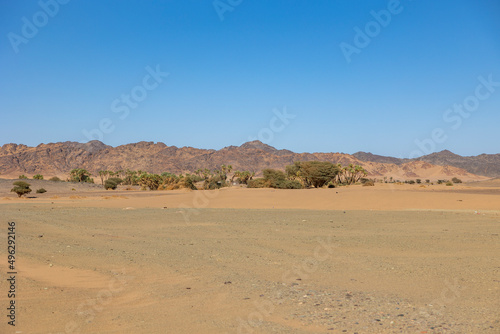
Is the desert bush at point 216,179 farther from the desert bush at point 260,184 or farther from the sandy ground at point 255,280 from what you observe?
the sandy ground at point 255,280

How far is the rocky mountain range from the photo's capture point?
6339 inches

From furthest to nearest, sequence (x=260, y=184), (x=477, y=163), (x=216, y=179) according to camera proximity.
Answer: (x=477, y=163), (x=216, y=179), (x=260, y=184)

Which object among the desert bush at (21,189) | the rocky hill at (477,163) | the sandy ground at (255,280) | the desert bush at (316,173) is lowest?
the sandy ground at (255,280)

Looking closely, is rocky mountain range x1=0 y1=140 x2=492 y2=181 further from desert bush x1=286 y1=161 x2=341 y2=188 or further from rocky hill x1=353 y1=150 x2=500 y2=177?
desert bush x1=286 y1=161 x2=341 y2=188

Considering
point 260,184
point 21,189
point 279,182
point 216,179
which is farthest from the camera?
point 216,179

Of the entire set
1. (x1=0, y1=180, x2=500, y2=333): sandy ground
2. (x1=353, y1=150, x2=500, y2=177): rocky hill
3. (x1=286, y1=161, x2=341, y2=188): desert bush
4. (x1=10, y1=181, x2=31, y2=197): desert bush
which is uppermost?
(x1=353, y1=150, x2=500, y2=177): rocky hill

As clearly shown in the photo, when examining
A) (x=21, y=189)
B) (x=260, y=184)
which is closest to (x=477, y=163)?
(x=260, y=184)

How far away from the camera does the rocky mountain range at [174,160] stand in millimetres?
161000

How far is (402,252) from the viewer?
10297 mm

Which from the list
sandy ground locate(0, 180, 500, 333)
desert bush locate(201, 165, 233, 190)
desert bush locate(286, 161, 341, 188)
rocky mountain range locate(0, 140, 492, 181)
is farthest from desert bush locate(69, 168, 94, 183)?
sandy ground locate(0, 180, 500, 333)

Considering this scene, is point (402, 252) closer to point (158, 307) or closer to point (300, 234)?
point (300, 234)

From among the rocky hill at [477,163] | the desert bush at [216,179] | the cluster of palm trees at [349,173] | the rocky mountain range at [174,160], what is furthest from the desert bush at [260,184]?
the rocky hill at [477,163]

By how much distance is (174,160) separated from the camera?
6860 inches

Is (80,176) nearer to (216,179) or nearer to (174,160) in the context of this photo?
(216,179)
